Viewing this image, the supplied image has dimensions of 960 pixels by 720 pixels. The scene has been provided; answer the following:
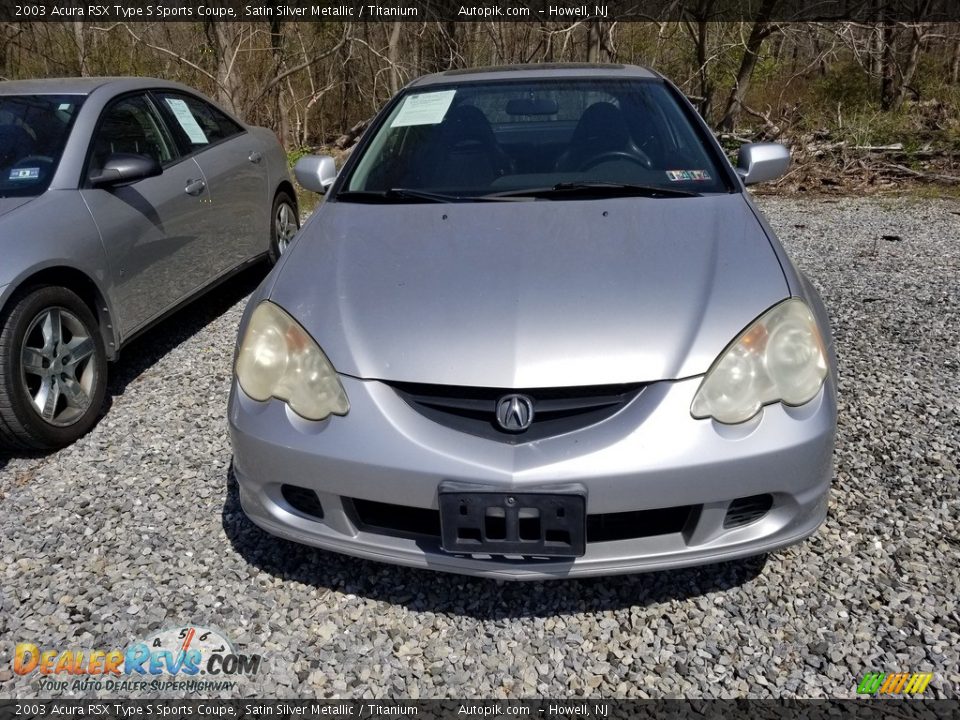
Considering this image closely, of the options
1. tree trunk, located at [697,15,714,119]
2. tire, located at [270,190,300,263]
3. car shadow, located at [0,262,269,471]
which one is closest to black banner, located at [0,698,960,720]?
car shadow, located at [0,262,269,471]

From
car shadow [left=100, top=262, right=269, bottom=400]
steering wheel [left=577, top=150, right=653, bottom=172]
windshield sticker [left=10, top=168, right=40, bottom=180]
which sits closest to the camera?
steering wheel [left=577, top=150, right=653, bottom=172]

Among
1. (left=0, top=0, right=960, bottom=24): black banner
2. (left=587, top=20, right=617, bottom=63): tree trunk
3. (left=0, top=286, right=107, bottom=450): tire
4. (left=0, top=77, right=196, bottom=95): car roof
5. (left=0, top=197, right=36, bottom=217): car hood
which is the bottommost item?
(left=0, top=286, right=107, bottom=450): tire

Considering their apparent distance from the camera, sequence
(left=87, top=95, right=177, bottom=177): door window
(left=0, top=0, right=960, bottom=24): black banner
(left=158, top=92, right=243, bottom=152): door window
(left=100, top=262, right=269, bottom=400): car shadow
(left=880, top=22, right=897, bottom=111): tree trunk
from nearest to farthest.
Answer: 1. (left=87, top=95, right=177, bottom=177): door window
2. (left=100, top=262, right=269, bottom=400): car shadow
3. (left=158, top=92, right=243, bottom=152): door window
4. (left=0, top=0, right=960, bottom=24): black banner
5. (left=880, top=22, right=897, bottom=111): tree trunk

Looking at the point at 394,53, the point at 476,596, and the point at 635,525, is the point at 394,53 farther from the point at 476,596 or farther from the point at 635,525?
the point at 635,525

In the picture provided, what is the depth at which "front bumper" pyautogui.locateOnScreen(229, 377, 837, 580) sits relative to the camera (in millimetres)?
1743

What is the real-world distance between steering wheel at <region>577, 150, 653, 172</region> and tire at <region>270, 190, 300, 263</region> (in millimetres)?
2689

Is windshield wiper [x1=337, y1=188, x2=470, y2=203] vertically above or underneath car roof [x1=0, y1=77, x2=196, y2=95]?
underneath

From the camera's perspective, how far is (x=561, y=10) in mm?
9812

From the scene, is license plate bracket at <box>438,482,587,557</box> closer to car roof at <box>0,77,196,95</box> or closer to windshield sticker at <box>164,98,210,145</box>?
car roof at <box>0,77,196,95</box>

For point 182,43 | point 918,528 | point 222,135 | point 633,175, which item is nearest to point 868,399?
point 918,528

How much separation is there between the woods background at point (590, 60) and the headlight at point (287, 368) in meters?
7.82

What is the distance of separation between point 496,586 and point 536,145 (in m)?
1.75

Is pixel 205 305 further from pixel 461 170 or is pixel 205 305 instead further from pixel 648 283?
pixel 648 283

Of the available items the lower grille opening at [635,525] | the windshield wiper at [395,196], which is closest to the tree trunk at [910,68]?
the windshield wiper at [395,196]
